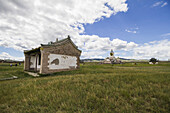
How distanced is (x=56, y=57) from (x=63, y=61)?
153 centimetres

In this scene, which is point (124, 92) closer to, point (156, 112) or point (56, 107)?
point (156, 112)

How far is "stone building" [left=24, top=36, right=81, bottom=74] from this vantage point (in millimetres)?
10930

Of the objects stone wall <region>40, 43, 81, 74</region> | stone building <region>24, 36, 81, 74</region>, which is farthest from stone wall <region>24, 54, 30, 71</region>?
stone wall <region>40, 43, 81, 74</region>

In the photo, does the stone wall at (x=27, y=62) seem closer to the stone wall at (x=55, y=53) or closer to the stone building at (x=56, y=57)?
the stone building at (x=56, y=57)

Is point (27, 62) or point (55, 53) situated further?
point (27, 62)

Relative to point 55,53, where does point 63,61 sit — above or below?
below

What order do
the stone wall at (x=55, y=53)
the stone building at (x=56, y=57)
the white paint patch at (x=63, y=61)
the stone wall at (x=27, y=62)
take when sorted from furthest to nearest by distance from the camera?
the stone wall at (x=27, y=62) < the white paint patch at (x=63, y=61) < the stone building at (x=56, y=57) < the stone wall at (x=55, y=53)

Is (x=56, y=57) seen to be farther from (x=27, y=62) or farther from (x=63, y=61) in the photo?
(x=27, y=62)

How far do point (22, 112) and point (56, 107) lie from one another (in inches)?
51.6

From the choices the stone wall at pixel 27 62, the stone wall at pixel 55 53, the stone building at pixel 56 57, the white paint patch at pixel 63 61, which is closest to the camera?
the stone wall at pixel 55 53

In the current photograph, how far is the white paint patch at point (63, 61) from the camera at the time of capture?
11.7m

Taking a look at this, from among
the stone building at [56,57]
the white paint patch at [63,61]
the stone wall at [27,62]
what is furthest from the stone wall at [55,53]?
the stone wall at [27,62]

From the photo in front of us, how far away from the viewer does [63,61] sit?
44.1ft

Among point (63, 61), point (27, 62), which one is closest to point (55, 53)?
point (63, 61)
